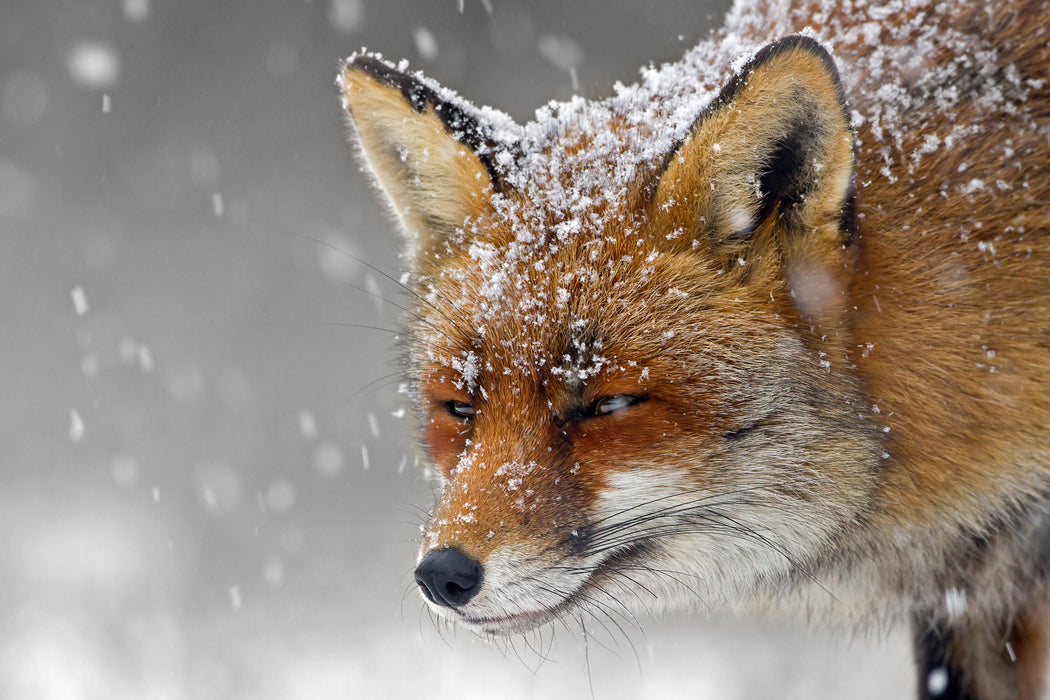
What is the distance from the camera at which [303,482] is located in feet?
34.3

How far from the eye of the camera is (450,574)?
2.44m

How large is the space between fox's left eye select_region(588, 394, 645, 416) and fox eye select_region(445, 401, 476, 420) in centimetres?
41

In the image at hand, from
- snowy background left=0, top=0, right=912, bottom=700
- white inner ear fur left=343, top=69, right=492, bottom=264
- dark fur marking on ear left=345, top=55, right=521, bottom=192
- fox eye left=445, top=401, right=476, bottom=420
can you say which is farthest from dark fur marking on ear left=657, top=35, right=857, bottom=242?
snowy background left=0, top=0, right=912, bottom=700

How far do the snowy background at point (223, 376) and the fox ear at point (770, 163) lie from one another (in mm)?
4887

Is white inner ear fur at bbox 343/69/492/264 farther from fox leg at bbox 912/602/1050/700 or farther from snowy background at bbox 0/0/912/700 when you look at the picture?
snowy background at bbox 0/0/912/700

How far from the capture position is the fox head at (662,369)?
8.20 feet

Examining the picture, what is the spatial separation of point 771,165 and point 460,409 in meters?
1.12

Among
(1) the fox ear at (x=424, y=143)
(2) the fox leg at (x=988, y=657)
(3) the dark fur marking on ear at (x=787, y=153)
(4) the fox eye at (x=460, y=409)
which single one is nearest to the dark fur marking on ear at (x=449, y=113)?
(1) the fox ear at (x=424, y=143)

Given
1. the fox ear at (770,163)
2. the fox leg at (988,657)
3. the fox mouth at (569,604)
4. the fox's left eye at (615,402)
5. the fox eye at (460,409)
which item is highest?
the fox ear at (770,163)

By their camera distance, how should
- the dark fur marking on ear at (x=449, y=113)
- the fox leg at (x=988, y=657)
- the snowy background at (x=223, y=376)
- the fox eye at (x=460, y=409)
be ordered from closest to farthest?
the fox eye at (x=460, y=409)
the dark fur marking on ear at (x=449, y=113)
the fox leg at (x=988, y=657)
the snowy background at (x=223, y=376)

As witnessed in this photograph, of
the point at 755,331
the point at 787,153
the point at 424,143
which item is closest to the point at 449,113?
the point at 424,143

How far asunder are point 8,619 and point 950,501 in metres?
9.33

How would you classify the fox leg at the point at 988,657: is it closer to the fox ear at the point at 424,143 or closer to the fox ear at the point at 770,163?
the fox ear at the point at 770,163

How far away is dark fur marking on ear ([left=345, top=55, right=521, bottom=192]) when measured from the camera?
299 centimetres
